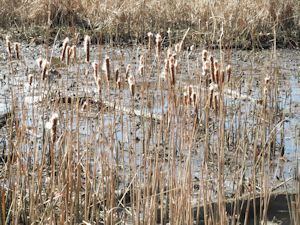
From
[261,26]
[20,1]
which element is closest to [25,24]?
[20,1]

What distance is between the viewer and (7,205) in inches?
144

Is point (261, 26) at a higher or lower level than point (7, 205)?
higher

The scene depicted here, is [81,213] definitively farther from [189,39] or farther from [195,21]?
[195,21]

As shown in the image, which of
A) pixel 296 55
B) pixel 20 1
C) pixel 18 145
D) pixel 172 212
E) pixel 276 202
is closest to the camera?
pixel 172 212

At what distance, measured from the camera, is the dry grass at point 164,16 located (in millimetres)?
9352

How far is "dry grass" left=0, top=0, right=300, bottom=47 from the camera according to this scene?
368 inches

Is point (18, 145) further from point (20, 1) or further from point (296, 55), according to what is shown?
point (20, 1)

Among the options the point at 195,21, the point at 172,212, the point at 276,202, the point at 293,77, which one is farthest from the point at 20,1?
the point at 172,212

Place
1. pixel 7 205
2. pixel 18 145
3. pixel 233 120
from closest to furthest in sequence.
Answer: pixel 18 145 → pixel 7 205 → pixel 233 120

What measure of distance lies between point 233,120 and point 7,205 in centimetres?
218

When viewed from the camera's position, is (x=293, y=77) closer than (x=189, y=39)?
Yes

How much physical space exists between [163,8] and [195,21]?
1.91 feet

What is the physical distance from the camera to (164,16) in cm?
1007

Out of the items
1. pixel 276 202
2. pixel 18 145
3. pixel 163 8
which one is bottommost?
pixel 276 202
